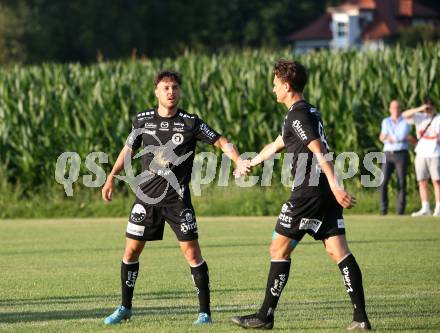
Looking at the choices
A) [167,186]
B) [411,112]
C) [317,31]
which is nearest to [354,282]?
[167,186]

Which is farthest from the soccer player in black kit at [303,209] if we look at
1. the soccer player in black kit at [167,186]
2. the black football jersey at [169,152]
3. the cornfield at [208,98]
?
the cornfield at [208,98]

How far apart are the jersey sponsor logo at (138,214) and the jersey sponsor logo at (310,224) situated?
1.48 metres

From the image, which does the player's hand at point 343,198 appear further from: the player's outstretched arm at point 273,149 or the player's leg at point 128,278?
the player's leg at point 128,278

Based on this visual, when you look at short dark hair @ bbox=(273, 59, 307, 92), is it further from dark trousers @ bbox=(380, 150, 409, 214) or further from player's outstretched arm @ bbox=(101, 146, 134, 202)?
dark trousers @ bbox=(380, 150, 409, 214)

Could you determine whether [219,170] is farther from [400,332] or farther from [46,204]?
[400,332]

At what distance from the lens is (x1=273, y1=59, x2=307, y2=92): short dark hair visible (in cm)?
921

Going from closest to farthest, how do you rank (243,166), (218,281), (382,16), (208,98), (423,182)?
1. (243,166)
2. (218,281)
3. (423,182)
4. (208,98)
5. (382,16)

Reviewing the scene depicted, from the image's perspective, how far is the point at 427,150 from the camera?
2259 cm

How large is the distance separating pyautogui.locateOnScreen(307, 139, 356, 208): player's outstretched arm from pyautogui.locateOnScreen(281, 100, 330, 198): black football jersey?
0.09 meters

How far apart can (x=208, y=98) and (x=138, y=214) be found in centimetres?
1753

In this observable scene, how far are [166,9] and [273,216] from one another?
179 feet

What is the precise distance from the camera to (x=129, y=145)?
10.2 meters

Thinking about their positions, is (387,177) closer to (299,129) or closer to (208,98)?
(208,98)

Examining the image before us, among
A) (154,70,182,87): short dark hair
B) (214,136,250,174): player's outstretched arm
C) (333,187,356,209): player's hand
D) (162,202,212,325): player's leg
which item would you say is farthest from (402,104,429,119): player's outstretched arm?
(333,187,356,209): player's hand
